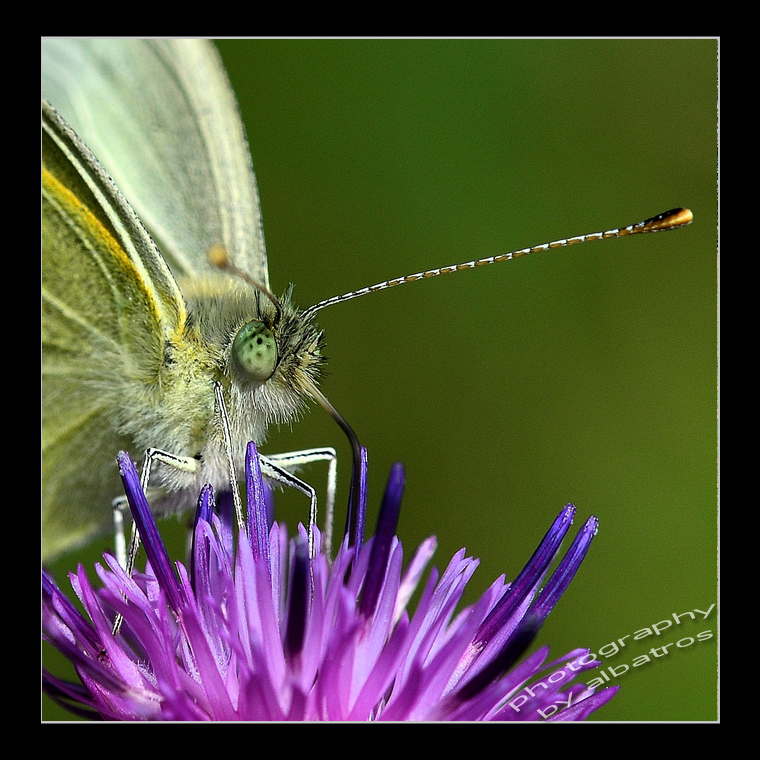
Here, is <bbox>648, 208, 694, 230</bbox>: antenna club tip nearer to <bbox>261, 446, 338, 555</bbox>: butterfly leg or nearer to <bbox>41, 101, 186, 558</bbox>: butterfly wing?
<bbox>261, 446, 338, 555</bbox>: butterfly leg

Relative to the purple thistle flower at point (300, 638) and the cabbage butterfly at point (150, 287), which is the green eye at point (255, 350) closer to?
the cabbage butterfly at point (150, 287)

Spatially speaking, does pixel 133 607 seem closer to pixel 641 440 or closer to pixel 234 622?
pixel 234 622

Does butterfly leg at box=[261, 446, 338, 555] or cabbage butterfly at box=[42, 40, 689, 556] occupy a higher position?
cabbage butterfly at box=[42, 40, 689, 556]

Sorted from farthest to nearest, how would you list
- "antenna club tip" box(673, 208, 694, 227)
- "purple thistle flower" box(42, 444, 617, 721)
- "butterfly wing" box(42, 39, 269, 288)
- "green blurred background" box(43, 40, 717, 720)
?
"green blurred background" box(43, 40, 717, 720)
"butterfly wing" box(42, 39, 269, 288)
"antenna club tip" box(673, 208, 694, 227)
"purple thistle flower" box(42, 444, 617, 721)

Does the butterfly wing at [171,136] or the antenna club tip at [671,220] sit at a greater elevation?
the butterfly wing at [171,136]

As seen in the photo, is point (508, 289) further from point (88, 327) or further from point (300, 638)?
point (300, 638)

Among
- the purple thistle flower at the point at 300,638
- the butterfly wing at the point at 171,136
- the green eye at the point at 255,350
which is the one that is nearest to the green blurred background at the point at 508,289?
the butterfly wing at the point at 171,136

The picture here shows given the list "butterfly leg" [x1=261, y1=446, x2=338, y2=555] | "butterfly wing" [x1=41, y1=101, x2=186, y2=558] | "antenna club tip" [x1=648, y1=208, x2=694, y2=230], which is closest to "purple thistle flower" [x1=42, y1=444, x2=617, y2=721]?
"butterfly leg" [x1=261, y1=446, x2=338, y2=555]

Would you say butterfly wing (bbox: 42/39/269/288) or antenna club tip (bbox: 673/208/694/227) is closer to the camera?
antenna club tip (bbox: 673/208/694/227)
